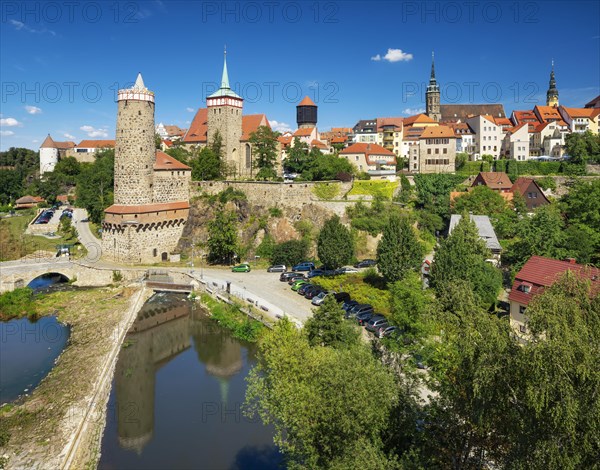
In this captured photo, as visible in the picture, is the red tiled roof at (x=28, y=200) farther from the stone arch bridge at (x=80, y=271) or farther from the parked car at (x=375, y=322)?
the parked car at (x=375, y=322)

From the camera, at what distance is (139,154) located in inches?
1695

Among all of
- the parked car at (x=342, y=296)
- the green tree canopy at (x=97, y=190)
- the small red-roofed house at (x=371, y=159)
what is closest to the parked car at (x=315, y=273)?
the parked car at (x=342, y=296)

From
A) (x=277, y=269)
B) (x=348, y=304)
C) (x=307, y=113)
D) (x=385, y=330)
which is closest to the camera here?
(x=385, y=330)

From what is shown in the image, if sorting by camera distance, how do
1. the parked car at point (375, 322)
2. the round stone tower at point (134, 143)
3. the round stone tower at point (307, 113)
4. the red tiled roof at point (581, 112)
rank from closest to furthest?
the parked car at point (375, 322) → the round stone tower at point (134, 143) → the red tiled roof at point (581, 112) → the round stone tower at point (307, 113)

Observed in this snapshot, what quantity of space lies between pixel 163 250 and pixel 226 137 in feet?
53.3

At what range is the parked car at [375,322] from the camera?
26578 millimetres

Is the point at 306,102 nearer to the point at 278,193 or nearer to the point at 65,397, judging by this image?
the point at 278,193

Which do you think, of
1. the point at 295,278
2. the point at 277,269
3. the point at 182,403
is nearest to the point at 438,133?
the point at 277,269

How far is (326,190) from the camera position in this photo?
48094mm

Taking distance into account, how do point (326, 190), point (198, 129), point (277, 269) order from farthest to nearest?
1. point (198, 129)
2. point (326, 190)
3. point (277, 269)

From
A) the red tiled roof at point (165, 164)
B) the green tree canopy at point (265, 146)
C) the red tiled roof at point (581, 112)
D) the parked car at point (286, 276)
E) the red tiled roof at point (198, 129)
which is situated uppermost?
the red tiled roof at point (581, 112)

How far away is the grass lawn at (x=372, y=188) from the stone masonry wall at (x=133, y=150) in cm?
2076

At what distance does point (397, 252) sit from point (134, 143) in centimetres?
2678

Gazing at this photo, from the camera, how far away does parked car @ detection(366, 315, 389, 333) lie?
26.6 m
